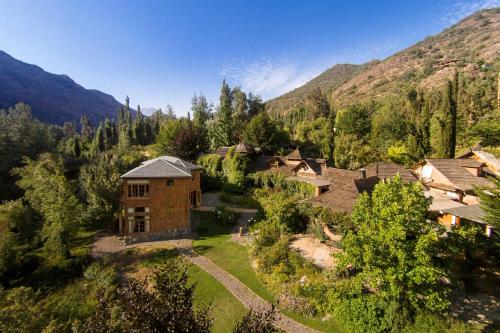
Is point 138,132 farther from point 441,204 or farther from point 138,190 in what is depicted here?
point 441,204

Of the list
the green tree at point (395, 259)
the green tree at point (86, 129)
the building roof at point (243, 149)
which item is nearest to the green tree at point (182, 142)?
the building roof at point (243, 149)

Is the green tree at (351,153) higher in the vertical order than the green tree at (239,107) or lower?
lower

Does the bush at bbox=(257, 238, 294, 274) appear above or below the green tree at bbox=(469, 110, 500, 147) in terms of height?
below

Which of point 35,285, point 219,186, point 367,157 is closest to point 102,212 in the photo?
point 35,285

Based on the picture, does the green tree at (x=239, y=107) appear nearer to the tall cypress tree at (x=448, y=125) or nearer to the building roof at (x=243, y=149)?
the building roof at (x=243, y=149)

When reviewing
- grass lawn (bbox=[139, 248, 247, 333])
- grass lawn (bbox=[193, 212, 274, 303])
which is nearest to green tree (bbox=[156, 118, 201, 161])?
grass lawn (bbox=[193, 212, 274, 303])

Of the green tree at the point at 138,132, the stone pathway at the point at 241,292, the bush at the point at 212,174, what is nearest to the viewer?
the stone pathway at the point at 241,292

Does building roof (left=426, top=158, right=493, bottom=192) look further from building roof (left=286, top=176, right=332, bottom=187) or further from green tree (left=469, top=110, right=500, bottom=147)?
green tree (left=469, top=110, right=500, bottom=147)
